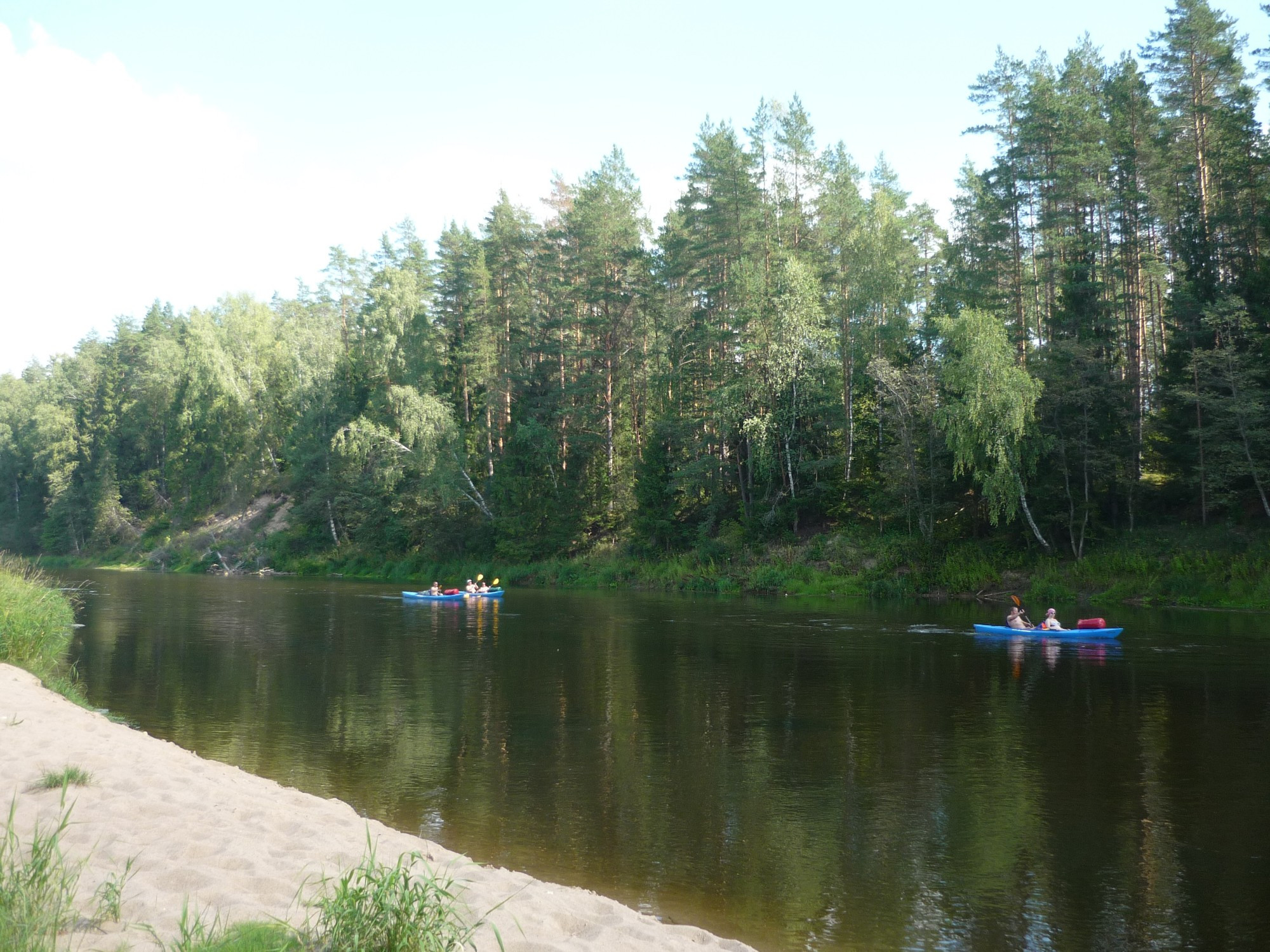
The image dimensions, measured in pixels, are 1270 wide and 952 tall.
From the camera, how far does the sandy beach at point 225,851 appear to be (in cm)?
507

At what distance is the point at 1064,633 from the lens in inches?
893

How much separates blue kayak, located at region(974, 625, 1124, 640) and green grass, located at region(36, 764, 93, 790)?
21146 mm

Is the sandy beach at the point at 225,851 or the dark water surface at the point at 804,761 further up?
the sandy beach at the point at 225,851

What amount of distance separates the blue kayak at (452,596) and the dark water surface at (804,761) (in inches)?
474

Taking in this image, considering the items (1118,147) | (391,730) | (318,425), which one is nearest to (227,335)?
(318,425)

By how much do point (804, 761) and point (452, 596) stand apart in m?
26.2

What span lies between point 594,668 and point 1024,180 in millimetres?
28117

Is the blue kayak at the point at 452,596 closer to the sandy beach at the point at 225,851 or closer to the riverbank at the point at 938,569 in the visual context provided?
the riverbank at the point at 938,569

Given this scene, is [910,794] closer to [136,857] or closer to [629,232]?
[136,857]

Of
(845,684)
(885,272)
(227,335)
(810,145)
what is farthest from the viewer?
(227,335)

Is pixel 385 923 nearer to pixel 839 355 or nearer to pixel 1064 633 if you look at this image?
pixel 1064 633

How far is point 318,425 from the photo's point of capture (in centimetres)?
5841

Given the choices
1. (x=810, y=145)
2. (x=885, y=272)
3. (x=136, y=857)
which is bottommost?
(x=136, y=857)

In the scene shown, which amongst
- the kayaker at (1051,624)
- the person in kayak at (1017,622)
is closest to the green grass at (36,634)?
the person in kayak at (1017,622)
